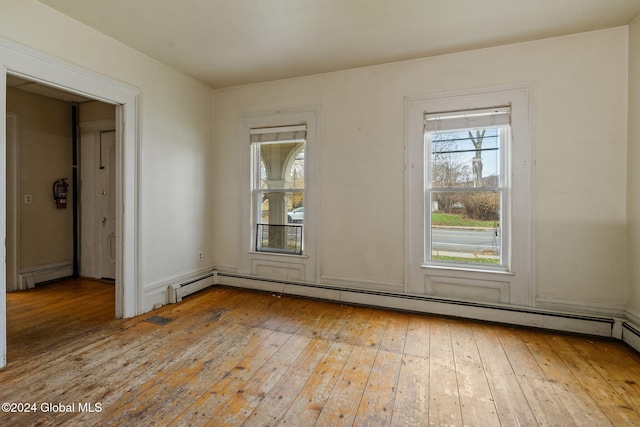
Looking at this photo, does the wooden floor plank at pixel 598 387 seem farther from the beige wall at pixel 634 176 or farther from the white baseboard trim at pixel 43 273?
the white baseboard trim at pixel 43 273

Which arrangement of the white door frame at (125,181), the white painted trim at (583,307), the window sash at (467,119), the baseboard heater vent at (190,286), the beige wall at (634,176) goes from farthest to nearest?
the baseboard heater vent at (190,286), the window sash at (467,119), the white door frame at (125,181), the white painted trim at (583,307), the beige wall at (634,176)

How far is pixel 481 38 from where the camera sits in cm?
302

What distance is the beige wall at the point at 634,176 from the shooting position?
2654mm

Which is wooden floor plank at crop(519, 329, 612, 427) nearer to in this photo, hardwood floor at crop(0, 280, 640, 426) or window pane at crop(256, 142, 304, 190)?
hardwood floor at crop(0, 280, 640, 426)

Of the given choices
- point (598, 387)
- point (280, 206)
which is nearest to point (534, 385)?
point (598, 387)

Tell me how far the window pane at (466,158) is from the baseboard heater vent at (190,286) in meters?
3.25

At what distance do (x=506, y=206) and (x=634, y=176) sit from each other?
3.25 ft

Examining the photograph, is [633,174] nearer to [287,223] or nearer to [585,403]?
[585,403]

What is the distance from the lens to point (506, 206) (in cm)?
322

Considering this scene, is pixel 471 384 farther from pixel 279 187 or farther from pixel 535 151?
pixel 279 187

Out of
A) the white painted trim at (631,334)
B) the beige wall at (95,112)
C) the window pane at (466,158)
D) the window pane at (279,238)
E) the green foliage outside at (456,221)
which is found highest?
the beige wall at (95,112)

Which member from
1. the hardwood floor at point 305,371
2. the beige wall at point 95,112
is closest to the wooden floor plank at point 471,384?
the hardwood floor at point 305,371

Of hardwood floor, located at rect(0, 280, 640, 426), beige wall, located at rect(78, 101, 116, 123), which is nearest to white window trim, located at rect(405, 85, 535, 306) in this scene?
hardwood floor, located at rect(0, 280, 640, 426)

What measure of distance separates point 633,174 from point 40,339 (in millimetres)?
5430
